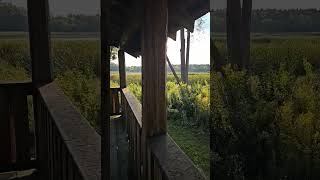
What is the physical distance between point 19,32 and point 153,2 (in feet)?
12.8

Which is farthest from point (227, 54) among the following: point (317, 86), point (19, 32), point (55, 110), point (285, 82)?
point (55, 110)

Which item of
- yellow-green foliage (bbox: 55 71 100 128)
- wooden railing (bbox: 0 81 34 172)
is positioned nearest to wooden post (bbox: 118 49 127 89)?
yellow-green foliage (bbox: 55 71 100 128)

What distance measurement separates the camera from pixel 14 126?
3064 millimetres

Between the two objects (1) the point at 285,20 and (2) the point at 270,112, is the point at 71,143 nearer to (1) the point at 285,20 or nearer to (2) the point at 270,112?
(1) the point at 285,20

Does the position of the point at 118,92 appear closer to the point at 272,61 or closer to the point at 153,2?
the point at 272,61

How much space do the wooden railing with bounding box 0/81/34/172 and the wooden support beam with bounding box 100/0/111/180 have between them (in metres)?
1.99

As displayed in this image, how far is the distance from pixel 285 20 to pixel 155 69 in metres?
2.87

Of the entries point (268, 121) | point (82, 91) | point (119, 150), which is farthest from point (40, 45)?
point (268, 121)

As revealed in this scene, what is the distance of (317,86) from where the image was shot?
13.5 feet

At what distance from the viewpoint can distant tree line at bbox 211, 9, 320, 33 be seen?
4020 millimetres

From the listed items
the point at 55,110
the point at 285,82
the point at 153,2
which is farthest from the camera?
the point at 285,82

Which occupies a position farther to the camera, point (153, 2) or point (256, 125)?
point (256, 125)

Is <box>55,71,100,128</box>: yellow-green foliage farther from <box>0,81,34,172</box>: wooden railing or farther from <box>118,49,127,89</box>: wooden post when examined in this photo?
<box>118,49,127,89</box>: wooden post

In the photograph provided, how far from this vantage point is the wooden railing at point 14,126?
9.78 feet
